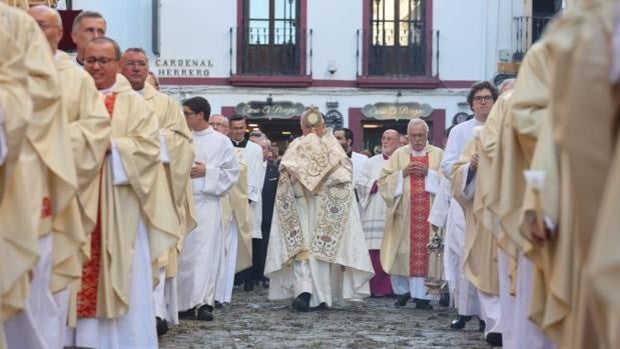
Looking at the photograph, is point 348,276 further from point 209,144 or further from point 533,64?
point 533,64

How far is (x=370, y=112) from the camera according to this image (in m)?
32.0

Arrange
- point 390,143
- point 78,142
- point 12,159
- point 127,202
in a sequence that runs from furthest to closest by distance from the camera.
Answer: point 390,143 < point 127,202 < point 78,142 < point 12,159

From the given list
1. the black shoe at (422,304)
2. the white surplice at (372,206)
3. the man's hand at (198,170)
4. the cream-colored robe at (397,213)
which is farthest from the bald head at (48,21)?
the white surplice at (372,206)

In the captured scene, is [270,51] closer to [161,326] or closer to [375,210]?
[375,210]

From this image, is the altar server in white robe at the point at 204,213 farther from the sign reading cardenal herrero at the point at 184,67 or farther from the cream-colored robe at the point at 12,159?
the sign reading cardenal herrero at the point at 184,67

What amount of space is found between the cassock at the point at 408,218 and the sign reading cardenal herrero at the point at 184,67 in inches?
669

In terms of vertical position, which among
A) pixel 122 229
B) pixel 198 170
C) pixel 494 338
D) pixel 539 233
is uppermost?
pixel 198 170

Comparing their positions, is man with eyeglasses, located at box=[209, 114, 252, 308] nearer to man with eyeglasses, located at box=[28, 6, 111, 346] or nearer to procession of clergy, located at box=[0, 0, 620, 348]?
procession of clergy, located at box=[0, 0, 620, 348]

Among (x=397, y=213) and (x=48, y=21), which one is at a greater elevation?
(x=48, y=21)

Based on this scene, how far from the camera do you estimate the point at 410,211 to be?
15359mm

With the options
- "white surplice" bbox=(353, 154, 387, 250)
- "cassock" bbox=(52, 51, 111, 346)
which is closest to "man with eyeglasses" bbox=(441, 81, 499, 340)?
"cassock" bbox=(52, 51, 111, 346)

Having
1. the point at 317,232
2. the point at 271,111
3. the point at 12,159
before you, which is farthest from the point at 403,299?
the point at 271,111

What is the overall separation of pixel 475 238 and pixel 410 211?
4535mm

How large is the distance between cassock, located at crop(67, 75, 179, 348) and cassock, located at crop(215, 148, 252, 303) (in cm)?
468
